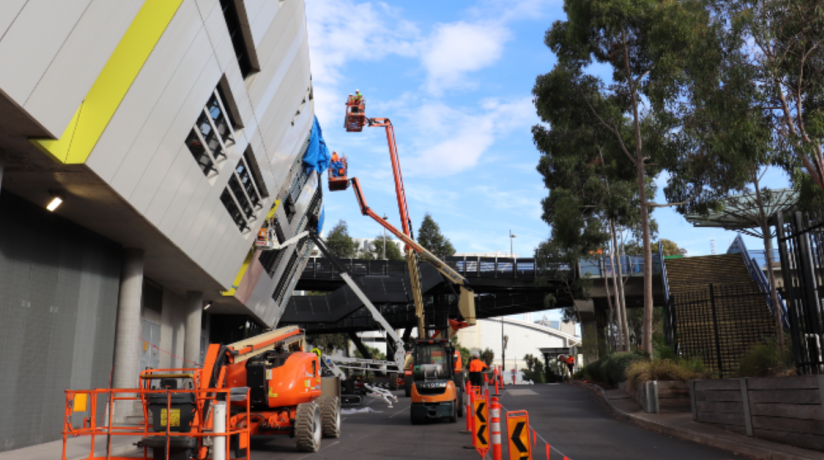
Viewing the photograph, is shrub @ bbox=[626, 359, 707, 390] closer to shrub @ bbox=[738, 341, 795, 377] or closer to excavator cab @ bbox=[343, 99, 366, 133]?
shrub @ bbox=[738, 341, 795, 377]

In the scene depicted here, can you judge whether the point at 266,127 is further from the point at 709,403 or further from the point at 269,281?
the point at 709,403

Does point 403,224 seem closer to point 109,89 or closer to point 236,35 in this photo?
point 236,35

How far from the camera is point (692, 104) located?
1872cm

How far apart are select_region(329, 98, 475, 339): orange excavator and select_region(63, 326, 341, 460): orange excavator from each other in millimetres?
15051

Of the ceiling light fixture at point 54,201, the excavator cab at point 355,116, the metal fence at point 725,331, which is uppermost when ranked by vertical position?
the excavator cab at point 355,116

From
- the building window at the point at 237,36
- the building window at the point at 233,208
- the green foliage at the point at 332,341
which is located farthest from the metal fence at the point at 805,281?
the green foliage at the point at 332,341

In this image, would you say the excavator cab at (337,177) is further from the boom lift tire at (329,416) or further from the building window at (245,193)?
the boom lift tire at (329,416)

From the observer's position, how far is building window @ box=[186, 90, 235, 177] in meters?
16.1

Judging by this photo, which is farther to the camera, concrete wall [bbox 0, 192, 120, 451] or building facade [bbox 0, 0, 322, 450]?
concrete wall [bbox 0, 192, 120, 451]

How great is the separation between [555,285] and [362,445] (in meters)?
33.8

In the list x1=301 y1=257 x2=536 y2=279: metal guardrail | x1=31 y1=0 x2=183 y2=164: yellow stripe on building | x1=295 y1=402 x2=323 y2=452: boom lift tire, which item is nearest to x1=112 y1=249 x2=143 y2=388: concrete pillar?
x1=31 y1=0 x2=183 y2=164: yellow stripe on building

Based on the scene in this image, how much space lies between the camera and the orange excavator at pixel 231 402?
9.04 metres

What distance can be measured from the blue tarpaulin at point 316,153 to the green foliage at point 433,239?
43.0 m

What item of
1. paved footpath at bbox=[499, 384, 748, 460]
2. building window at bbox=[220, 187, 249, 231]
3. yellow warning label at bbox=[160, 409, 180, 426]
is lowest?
paved footpath at bbox=[499, 384, 748, 460]
